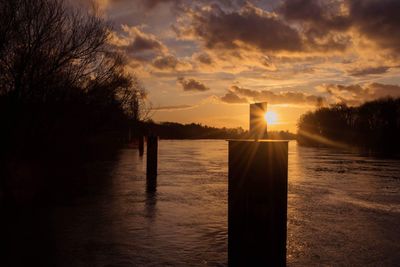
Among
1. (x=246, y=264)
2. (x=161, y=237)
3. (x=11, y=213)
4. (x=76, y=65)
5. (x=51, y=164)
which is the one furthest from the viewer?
(x=51, y=164)

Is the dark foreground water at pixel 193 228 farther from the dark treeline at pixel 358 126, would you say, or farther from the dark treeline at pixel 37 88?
the dark treeline at pixel 358 126

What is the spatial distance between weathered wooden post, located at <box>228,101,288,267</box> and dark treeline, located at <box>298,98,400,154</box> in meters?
57.6

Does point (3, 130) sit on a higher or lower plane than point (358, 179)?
higher

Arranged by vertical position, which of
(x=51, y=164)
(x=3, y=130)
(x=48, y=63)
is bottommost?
(x=51, y=164)

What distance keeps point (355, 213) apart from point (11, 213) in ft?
29.0

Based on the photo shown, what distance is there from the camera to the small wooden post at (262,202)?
204 inches

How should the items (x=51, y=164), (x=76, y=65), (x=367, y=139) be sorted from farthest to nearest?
(x=367, y=139)
(x=51, y=164)
(x=76, y=65)

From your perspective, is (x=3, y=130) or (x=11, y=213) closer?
(x=11, y=213)

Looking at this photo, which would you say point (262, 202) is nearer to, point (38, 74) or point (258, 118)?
point (258, 118)

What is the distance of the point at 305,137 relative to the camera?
4796 inches

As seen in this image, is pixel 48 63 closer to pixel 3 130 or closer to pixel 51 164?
pixel 3 130

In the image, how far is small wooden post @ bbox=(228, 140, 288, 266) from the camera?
5176mm

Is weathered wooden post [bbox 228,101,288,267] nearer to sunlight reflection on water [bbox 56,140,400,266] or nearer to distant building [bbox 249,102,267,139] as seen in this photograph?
distant building [bbox 249,102,267,139]

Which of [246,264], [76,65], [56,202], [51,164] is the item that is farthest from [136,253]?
[51,164]
